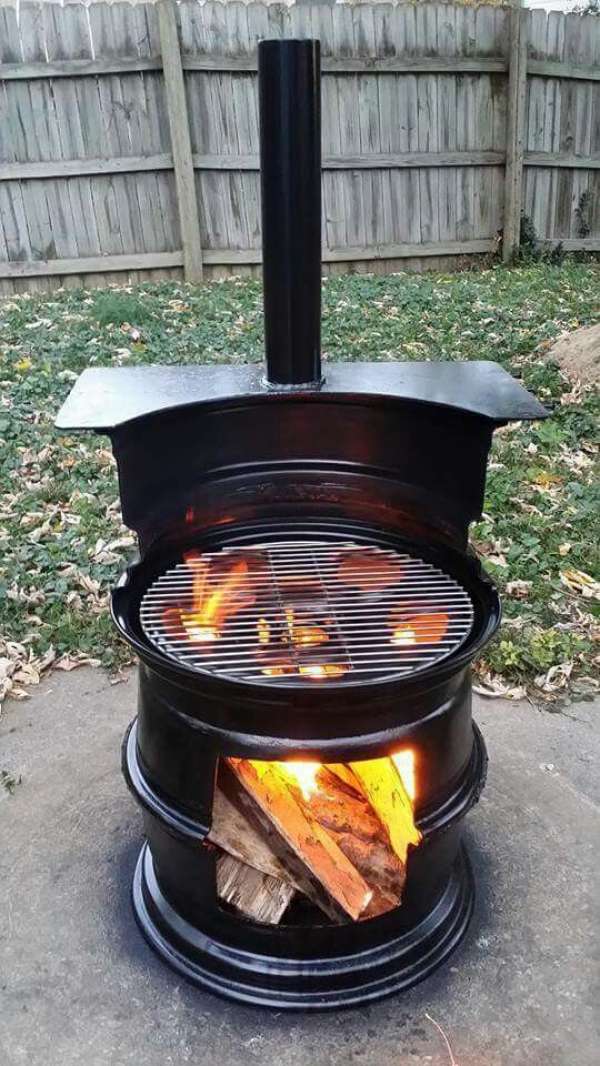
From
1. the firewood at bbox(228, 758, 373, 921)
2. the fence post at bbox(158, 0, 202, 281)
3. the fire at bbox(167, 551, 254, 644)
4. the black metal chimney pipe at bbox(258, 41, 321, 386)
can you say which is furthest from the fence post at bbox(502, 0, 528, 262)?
the firewood at bbox(228, 758, 373, 921)

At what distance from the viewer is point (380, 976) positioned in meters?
2.04

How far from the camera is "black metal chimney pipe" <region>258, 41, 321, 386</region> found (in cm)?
200

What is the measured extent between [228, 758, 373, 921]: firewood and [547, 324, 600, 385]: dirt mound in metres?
4.45

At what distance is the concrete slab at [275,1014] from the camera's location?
190 cm

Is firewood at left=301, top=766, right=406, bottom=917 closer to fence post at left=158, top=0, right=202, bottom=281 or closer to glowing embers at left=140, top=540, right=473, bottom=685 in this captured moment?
glowing embers at left=140, top=540, right=473, bottom=685

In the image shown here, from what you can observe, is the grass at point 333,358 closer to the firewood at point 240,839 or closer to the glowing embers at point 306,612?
the glowing embers at point 306,612

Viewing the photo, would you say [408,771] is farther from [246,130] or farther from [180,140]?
[246,130]

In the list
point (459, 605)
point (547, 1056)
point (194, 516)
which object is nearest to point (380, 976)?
point (547, 1056)

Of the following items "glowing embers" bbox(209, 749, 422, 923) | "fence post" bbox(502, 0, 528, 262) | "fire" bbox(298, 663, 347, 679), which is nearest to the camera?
"fire" bbox(298, 663, 347, 679)

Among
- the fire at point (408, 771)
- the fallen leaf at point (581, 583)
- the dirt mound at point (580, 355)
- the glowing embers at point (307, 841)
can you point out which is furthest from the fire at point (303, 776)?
the dirt mound at point (580, 355)

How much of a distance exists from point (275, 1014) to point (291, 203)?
1.96m

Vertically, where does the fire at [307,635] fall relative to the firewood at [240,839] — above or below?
above

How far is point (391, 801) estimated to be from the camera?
2.05m

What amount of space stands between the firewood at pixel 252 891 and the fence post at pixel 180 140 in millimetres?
7298
